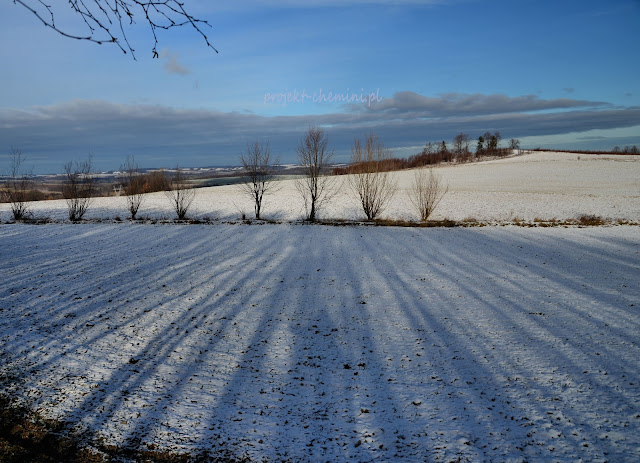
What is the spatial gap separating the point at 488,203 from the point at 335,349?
91.8ft

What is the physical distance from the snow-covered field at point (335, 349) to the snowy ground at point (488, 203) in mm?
12061

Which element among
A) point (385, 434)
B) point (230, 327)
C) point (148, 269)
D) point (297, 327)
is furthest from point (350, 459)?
point (148, 269)

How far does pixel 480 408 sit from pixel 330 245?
37.0 ft

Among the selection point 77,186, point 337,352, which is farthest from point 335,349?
point 77,186

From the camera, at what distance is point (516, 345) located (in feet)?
23.5

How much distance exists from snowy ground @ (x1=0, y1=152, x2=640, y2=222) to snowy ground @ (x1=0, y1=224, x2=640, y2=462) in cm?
1274

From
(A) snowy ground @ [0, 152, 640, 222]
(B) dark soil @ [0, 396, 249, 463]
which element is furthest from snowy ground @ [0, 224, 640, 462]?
(A) snowy ground @ [0, 152, 640, 222]

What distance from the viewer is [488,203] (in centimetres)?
3103

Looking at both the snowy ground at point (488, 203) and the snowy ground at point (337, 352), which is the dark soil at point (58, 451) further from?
the snowy ground at point (488, 203)

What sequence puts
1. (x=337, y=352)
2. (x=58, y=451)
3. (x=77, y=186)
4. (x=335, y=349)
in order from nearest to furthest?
(x=58, y=451)
(x=337, y=352)
(x=335, y=349)
(x=77, y=186)

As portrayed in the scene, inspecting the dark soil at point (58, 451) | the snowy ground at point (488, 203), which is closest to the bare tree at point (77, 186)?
the snowy ground at point (488, 203)

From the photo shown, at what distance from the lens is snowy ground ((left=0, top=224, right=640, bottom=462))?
475cm

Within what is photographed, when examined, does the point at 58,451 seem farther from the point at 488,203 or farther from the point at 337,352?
the point at 488,203

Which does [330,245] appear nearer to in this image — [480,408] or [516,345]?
[516,345]
